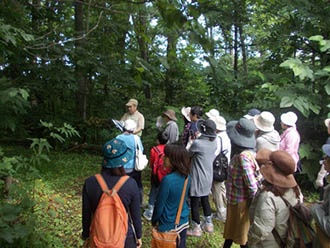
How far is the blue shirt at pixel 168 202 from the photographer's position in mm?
2512

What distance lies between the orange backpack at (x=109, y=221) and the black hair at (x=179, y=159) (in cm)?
84

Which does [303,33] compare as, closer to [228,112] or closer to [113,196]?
[228,112]

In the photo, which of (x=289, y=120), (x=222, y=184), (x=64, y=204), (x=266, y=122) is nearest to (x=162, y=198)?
(x=222, y=184)

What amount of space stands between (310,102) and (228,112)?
6.69ft

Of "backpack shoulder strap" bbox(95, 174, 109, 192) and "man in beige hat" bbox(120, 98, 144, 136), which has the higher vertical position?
"man in beige hat" bbox(120, 98, 144, 136)

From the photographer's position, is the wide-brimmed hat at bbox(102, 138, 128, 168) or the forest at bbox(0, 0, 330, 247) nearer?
the wide-brimmed hat at bbox(102, 138, 128, 168)

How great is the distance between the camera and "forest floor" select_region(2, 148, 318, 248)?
3572 millimetres

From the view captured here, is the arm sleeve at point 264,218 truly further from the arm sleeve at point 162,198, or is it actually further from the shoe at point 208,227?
the shoe at point 208,227

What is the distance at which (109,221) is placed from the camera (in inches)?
75.8

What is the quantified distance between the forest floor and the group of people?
0.27 meters

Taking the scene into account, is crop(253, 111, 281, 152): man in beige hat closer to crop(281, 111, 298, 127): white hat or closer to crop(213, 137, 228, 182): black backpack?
crop(281, 111, 298, 127): white hat

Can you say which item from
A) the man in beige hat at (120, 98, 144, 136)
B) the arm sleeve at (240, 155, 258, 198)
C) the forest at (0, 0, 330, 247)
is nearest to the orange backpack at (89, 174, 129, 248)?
the forest at (0, 0, 330, 247)

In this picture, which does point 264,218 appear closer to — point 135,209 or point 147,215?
point 135,209

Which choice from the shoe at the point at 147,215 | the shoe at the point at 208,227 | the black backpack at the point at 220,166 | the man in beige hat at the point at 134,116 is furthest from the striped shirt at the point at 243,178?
the man in beige hat at the point at 134,116
